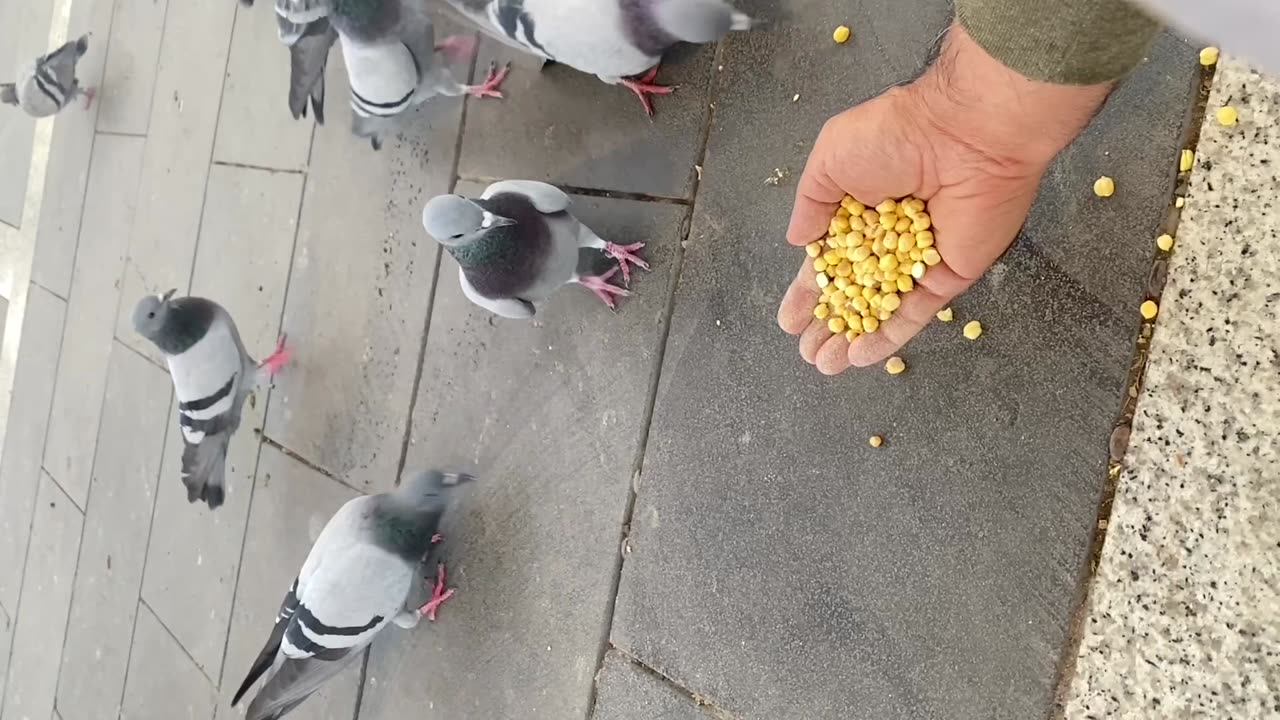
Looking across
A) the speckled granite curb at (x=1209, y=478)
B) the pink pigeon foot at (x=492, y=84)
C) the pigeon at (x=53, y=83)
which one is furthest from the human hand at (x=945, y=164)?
the pigeon at (x=53, y=83)

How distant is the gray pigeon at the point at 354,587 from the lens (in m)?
2.73

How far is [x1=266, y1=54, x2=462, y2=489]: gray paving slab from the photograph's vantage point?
10.2 feet

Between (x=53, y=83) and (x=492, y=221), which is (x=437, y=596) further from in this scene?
(x=53, y=83)

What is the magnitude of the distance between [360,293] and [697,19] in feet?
5.50

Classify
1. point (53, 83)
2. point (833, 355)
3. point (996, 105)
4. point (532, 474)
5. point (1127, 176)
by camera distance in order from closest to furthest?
point (996, 105), point (1127, 176), point (833, 355), point (532, 474), point (53, 83)

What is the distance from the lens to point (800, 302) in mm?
2109

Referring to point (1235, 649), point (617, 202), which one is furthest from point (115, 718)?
point (1235, 649)

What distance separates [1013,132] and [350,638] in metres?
2.30

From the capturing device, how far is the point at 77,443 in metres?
4.37

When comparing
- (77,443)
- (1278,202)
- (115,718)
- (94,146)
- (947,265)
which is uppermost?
(1278,202)

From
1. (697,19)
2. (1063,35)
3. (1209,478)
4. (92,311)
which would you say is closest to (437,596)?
(697,19)


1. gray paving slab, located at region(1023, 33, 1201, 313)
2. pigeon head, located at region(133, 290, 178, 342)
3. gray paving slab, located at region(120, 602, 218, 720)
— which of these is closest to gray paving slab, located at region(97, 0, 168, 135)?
pigeon head, located at region(133, 290, 178, 342)

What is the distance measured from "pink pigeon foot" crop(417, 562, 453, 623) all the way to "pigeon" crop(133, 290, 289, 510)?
1068 mm

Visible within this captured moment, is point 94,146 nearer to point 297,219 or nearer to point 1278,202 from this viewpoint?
point 297,219
